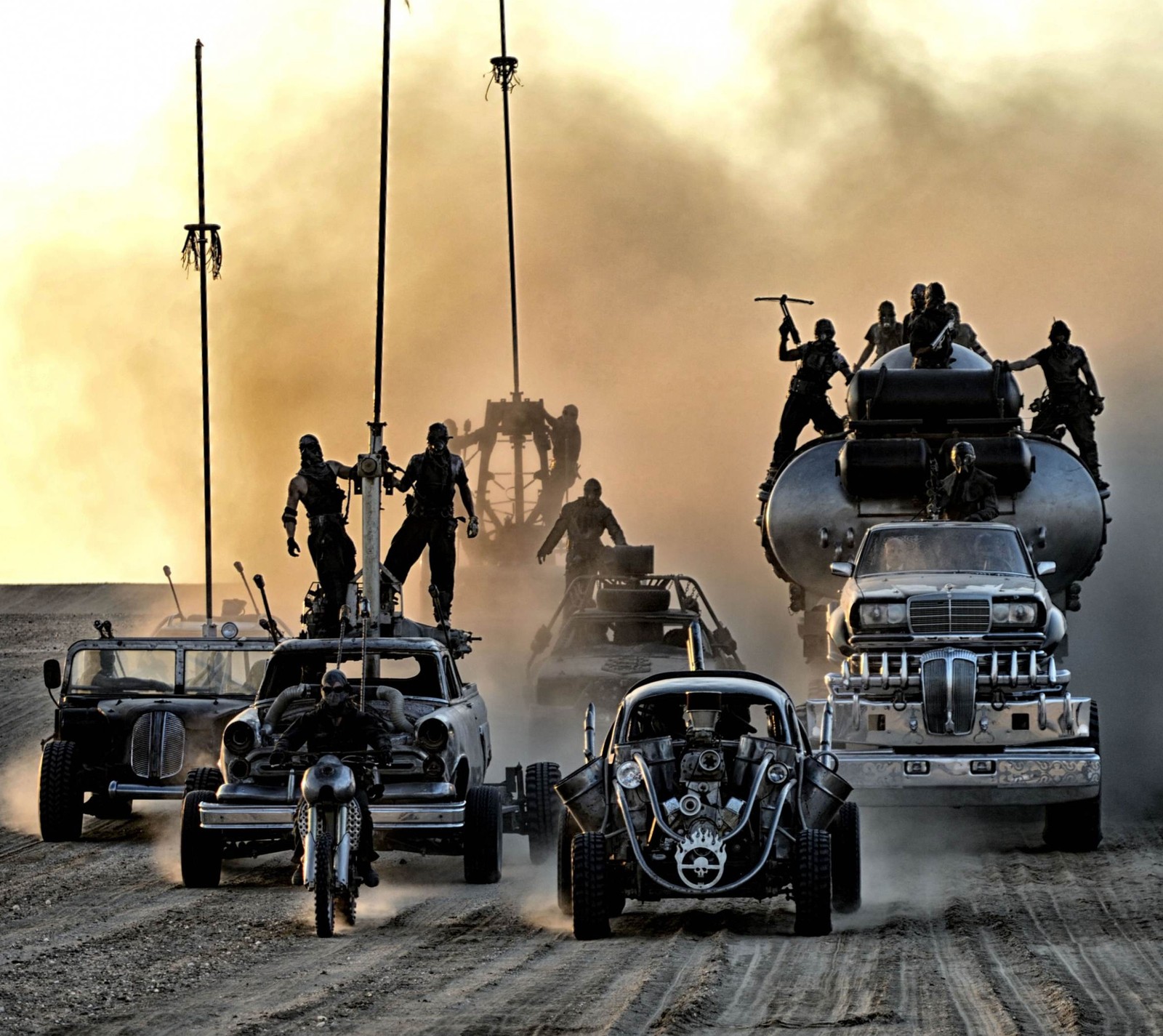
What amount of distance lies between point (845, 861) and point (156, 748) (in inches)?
292

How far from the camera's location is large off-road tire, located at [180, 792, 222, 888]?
46.7 ft

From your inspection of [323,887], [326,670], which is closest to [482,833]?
[326,670]

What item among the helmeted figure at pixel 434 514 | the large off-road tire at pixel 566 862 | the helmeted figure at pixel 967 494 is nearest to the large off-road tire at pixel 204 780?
the large off-road tire at pixel 566 862

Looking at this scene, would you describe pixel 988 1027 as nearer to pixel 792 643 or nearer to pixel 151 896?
pixel 151 896

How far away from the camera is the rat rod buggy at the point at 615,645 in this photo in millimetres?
19469

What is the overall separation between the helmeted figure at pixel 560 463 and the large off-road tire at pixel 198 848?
68.9ft

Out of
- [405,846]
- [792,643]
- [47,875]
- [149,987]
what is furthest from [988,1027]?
[792,643]

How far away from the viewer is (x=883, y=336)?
23.2 m

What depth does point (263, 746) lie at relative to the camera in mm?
14398

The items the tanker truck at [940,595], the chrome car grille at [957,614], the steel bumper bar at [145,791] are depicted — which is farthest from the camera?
the steel bumper bar at [145,791]

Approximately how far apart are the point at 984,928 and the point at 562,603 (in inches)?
436

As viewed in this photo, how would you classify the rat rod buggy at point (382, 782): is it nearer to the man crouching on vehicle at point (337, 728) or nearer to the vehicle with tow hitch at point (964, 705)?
the man crouching on vehicle at point (337, 728)

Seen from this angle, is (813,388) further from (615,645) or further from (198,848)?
(198,848)

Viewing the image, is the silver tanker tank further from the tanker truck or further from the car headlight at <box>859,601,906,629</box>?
the car headlight at <box>859,601,906,629</box>
